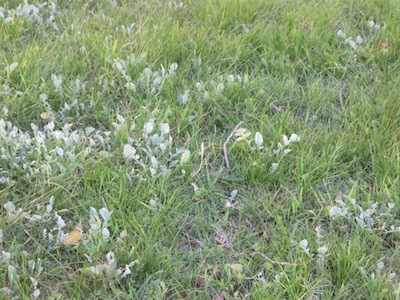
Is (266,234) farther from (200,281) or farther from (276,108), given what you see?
(276,108)

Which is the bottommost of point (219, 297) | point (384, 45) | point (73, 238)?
point (219, 297)

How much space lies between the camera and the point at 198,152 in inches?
123

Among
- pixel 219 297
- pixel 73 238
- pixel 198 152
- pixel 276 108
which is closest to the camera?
pixel 219 297

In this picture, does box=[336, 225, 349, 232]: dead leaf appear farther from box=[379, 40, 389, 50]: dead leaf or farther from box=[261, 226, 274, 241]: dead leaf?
box=[379, 40, 389, 50]: dead leaf

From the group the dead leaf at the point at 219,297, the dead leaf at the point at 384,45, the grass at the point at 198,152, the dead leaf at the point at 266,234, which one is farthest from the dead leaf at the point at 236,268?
the dead leaf at the point at 384,45

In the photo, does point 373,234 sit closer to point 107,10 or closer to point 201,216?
point 201,216

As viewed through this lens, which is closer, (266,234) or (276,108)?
(266,234)

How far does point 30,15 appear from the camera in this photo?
4160 millimetres

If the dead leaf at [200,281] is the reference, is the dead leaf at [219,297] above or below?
below

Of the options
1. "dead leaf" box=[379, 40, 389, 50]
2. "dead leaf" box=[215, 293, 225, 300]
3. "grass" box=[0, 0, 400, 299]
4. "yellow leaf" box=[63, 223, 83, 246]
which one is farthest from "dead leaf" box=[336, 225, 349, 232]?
"dead leaf" box=[379, 40, 389, 50]

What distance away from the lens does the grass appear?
247 centimetres

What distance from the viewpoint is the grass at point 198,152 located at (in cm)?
247

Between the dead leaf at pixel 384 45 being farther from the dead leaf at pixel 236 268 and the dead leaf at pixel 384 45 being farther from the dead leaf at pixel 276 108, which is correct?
the dead leaf at pixel 236 268

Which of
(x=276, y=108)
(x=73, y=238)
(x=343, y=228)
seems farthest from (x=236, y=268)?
(x=276, y=108)
